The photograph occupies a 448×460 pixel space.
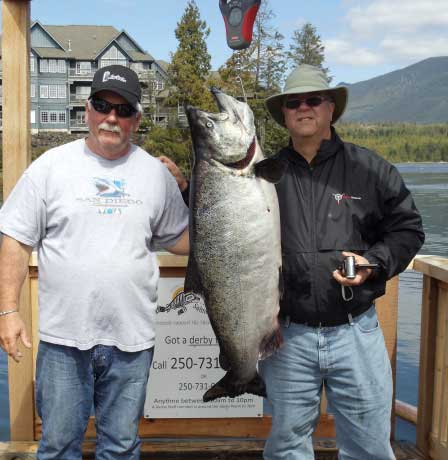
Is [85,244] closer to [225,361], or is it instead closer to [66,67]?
[225,361]

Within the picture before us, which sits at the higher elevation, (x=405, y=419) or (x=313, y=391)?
(x=313, y=391)

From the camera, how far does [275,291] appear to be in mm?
2477

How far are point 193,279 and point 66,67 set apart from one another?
64237 mm

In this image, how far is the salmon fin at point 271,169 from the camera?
234 cm

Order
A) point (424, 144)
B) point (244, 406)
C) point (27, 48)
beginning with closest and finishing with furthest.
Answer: point (27, 48)
point (244, 406)
point (424, 144)

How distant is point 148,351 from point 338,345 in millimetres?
855

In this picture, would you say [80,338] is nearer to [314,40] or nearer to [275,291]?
[275,291]

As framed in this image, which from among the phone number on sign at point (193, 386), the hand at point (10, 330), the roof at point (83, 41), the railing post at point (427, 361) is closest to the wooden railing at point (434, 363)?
the railing post at point (427, 361)

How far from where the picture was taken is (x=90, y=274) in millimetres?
2496

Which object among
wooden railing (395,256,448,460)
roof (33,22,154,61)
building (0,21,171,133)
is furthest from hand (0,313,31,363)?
roof (33,22,154,61)

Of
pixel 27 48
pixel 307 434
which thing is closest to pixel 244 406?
pixel 307 434

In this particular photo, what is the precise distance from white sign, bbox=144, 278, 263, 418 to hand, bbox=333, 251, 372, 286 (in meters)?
1.29

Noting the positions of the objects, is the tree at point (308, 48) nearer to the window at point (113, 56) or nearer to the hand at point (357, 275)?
the window at point (113, 56)

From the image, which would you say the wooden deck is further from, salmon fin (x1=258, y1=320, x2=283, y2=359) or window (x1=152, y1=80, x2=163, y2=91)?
window (x1=152, y1=80, x2=163, y2=91)
